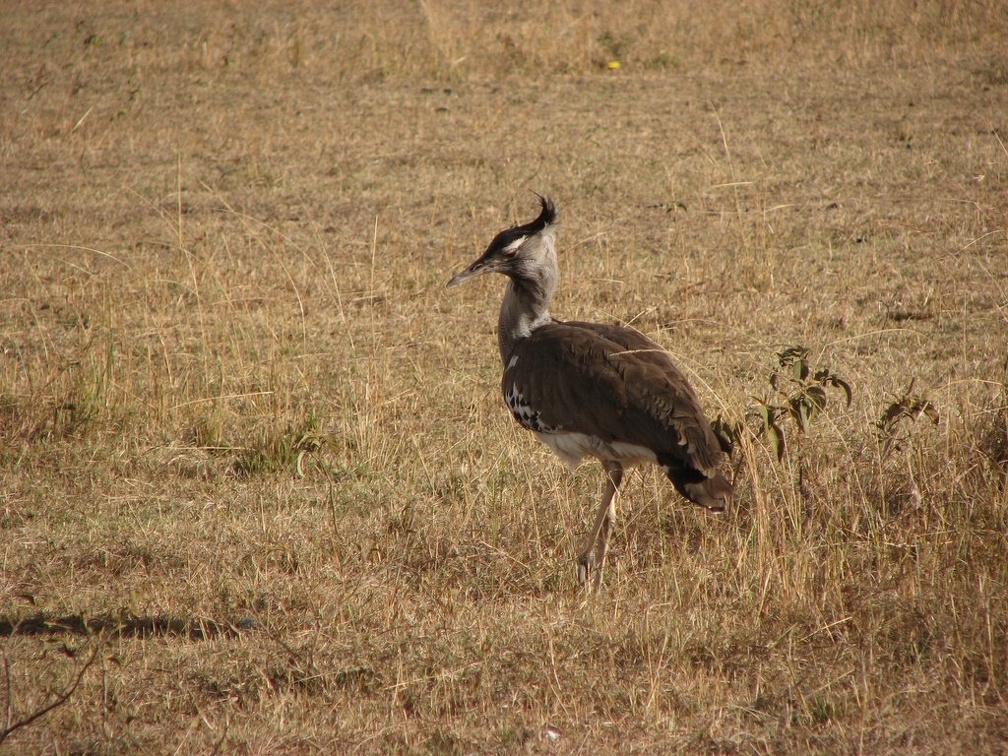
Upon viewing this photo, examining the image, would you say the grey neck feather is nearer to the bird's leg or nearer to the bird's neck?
the bird's neck

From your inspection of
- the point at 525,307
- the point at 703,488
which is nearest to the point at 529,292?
the point at 525,307

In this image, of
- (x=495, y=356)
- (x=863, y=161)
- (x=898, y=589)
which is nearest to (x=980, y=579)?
(x=898, y=589)

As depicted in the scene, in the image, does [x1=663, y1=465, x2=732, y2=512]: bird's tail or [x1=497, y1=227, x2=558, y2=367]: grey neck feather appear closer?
[x1=663, y1=465, x2=732, y2=512]: bird's tail

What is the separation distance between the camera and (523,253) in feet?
14.6

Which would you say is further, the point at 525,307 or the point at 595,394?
the point at 525,307

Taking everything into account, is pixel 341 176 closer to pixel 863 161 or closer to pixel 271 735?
pixel 863 161

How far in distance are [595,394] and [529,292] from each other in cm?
75

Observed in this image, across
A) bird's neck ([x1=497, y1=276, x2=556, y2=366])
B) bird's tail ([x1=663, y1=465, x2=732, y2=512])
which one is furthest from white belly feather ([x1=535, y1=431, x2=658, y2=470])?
bird's neck ([x1=497, y1=276, x2=556, y2=366])

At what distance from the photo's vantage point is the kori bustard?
3.64 metres

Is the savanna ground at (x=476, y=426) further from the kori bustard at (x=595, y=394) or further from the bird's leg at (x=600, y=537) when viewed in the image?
the kori bustard at (x=595, y=394)

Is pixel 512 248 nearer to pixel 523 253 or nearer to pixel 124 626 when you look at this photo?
pixel 523 253

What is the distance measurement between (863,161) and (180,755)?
7176mm

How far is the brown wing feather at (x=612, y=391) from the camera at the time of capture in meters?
3.66

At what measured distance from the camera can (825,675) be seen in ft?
10.6
